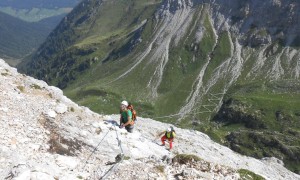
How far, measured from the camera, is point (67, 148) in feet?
117

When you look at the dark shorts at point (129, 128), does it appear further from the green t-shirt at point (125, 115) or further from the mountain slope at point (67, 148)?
the green t-shirt at point (125, 115)

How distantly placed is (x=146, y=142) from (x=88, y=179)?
50.2 feet

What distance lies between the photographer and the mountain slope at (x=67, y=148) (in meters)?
31.2

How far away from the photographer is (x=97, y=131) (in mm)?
42312

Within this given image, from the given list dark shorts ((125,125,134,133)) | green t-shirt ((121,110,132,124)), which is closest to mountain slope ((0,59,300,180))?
dark shorts ((125,125,134,133))

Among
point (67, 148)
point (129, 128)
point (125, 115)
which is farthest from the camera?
point (125, 115)

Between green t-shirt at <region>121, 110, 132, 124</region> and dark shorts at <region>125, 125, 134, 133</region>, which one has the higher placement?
green t-shirt at <region>121, 110, 132, 124</region>

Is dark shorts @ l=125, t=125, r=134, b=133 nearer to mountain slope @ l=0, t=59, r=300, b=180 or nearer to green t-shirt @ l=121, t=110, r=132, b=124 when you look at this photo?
mountain slope @ l=0, t=59, r=300, b=180

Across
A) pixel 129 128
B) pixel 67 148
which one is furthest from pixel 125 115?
pixel 67 148

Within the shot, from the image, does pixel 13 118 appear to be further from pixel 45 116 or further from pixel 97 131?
pixel 97 131

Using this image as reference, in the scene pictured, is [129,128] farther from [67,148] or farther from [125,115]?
[67,148]

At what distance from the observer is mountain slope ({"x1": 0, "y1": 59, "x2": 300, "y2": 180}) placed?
102 ft

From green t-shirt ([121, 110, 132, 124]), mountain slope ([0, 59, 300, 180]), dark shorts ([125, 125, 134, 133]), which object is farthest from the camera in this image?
green t-shirt ([121, 110, 132, 124])

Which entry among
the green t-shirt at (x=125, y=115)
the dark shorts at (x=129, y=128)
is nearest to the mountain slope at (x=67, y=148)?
the dark shorts at (x=129, y=128)
